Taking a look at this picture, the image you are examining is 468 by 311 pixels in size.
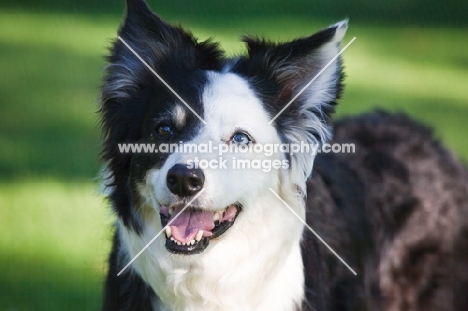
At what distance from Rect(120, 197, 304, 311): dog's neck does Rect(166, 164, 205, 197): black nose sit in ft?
1.36

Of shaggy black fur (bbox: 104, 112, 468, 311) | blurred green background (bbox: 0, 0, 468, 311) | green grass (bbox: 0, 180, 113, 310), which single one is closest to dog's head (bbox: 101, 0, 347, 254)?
shaggy black fur (bbox: 104, 112, 468, 311)

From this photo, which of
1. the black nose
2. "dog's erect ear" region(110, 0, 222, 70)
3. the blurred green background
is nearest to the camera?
the black nose

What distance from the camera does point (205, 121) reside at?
408 centimetres

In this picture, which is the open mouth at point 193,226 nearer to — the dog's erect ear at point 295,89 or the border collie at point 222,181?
the border collie at point 222,181

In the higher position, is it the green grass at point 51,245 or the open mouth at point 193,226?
the open mouth at point 193,226

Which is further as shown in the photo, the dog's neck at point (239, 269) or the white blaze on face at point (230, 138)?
the dog's neck at point (239, 269)

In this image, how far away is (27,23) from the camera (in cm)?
1101

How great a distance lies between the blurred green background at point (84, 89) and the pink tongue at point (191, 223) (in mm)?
1169

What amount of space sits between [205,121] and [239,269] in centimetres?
84

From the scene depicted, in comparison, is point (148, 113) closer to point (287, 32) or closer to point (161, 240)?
point (161, 240)

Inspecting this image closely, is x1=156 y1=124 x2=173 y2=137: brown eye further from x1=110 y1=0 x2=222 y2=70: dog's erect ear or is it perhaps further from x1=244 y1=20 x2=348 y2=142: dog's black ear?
x1=244 y1=20 x2=348 y2=142: dog's black ear

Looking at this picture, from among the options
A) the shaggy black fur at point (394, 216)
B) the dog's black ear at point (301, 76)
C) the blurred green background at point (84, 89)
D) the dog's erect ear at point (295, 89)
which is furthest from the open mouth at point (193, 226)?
the blurred green background at point (84, 89)

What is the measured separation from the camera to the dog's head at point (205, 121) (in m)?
4.00

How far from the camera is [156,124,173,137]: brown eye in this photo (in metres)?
4.14
